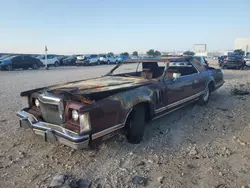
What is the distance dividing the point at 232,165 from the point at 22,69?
21364 millimetres

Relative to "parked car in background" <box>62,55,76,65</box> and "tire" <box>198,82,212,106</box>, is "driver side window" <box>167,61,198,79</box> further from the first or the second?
"parked car in background" <box>62,55,76,65</box>

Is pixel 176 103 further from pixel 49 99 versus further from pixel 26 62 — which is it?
pixel 26 62

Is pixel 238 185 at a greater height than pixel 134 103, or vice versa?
pixel 134 103

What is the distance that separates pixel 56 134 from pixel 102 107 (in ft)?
2.51

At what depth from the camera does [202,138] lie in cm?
416

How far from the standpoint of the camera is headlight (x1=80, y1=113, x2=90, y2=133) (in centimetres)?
296

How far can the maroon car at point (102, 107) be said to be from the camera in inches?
119

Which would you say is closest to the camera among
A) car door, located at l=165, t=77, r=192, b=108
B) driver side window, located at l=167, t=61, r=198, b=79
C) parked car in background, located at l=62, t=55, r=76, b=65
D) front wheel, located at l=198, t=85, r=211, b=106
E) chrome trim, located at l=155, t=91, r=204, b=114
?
chrome trim, located at l=155, t=91, r=204, b=114

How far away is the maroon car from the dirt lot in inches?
15.7

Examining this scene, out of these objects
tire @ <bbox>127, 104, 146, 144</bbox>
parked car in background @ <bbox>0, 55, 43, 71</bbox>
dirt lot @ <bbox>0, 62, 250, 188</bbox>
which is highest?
parked car in background @ <bbox>0, 55, 43, 71</bbox>

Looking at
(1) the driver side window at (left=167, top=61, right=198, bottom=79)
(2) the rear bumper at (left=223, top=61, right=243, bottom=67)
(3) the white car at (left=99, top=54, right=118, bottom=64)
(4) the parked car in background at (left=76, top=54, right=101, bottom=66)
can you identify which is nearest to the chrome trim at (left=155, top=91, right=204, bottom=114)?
(1) the driver side window at (left=167, top=61, right=198, bottom=79)

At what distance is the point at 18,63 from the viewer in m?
20.1

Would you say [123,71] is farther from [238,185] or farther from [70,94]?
[238,185]

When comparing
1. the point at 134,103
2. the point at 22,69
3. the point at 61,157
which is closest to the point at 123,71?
the point at 134,103
